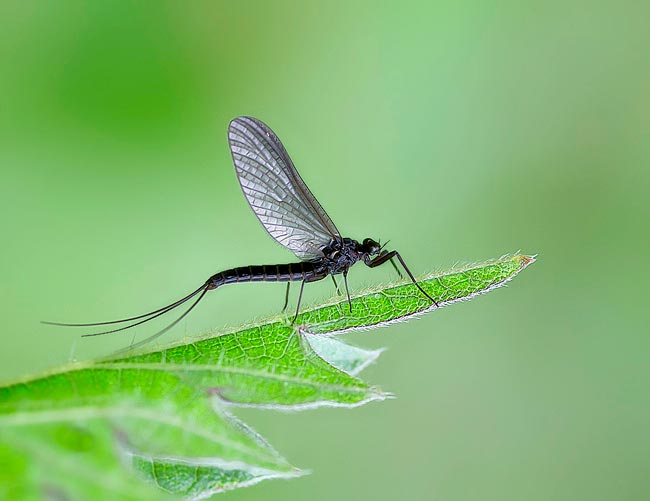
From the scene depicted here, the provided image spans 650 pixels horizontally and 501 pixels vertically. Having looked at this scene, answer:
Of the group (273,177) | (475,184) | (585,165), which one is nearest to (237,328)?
(273,177)

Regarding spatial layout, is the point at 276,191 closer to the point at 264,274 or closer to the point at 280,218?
the point at 280,218

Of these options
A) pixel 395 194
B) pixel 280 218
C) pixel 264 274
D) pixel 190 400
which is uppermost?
pixel 395 194

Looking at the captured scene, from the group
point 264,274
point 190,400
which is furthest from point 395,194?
point 190,400

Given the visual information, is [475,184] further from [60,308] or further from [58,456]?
[58,456]

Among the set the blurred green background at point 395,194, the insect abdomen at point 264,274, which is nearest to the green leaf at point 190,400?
the insect abdomen at point 264,274

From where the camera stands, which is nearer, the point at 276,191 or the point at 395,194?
the point at 276,191

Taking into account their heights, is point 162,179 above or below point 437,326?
above

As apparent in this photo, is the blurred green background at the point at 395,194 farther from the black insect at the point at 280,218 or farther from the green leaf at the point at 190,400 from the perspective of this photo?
the green leaf at the point at 190,400
